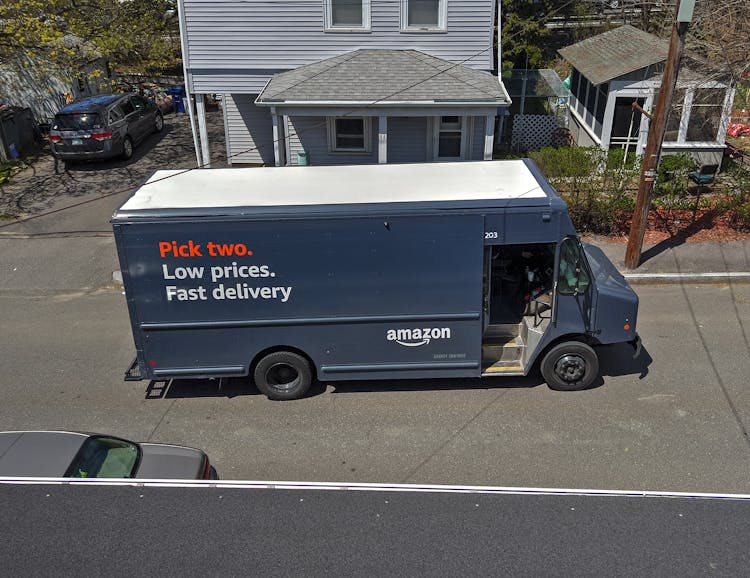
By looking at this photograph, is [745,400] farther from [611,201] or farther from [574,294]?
[611,201]

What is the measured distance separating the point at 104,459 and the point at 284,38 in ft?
43.0

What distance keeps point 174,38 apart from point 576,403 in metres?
31.1

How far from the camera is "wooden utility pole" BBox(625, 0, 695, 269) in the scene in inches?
420

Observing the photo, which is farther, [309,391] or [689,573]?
[309,391]

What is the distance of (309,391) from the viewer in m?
9.13

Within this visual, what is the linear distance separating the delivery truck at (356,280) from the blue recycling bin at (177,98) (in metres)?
18.7

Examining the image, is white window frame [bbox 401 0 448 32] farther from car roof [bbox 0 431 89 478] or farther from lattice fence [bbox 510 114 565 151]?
car roof [bbox 0 431 89 478]

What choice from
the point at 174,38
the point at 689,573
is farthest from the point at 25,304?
the point at 174,38

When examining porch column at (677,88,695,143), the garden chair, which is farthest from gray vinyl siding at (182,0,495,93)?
the garden chair

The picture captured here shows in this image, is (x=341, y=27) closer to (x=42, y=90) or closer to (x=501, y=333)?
(x=501, y=333)

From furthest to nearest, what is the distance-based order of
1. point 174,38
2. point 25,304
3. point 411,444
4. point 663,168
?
1. point 174,38
2. point 663,168
3. point 25,304
4. point 411,444

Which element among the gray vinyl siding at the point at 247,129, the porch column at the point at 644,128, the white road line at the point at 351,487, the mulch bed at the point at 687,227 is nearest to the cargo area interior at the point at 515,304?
the white road line at the point at 351,487

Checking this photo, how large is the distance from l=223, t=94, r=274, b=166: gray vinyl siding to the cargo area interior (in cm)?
1141

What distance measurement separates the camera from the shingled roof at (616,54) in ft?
57.3
